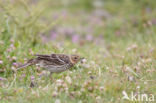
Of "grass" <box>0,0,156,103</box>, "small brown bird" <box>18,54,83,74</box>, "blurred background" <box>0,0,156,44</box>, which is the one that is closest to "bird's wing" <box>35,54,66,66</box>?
"small brown bird" <box>18,54,83,74</box>

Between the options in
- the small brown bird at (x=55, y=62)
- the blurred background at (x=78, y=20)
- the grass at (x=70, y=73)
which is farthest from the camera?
the blurred background at (x=78, y=20)

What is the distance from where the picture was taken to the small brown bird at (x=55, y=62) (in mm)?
6199

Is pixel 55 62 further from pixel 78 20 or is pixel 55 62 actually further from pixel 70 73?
pixel 78 20

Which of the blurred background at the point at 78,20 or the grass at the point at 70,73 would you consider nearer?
the grass at the point at 70,73

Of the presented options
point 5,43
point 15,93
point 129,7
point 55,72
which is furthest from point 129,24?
point 15,93

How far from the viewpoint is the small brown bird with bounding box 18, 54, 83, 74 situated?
620 cm

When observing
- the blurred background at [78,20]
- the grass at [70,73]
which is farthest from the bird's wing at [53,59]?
the blurred background at [78,20]

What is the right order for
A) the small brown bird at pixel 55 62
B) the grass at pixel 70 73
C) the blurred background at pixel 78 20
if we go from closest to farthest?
the grass at pixel 70 73 < the small brown bird at pixel 55 62 < the blurred background at pixel 78 20

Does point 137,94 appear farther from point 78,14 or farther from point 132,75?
point 78,14

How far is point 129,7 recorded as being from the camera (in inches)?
597

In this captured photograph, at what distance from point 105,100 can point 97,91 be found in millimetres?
229

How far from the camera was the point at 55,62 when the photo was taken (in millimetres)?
6254

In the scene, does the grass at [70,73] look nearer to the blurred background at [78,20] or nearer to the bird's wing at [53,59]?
the blurred background at [78,20]

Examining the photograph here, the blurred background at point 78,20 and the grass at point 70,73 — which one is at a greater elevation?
the blurred background at point 78,20
